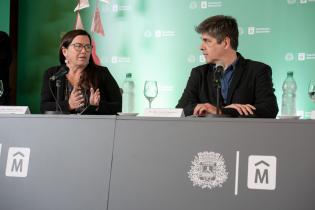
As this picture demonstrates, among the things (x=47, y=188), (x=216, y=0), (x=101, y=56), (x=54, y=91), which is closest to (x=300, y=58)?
(x=216, y=0)

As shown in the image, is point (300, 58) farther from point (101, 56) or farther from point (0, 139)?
point (0, 139)

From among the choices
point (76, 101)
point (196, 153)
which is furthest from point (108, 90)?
point (196, 153)

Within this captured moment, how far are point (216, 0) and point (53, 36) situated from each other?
152 centimetres

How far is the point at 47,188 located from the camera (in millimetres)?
1960

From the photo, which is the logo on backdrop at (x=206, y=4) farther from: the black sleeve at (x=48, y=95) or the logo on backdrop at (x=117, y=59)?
the black sleeve at (x=48, y=95)

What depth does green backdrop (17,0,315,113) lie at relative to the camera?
3938 millimetres

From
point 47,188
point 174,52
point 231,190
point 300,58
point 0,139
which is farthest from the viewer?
point 174,52

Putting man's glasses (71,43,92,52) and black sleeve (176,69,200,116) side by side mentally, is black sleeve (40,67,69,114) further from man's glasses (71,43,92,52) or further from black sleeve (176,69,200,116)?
black sleeve (176,69,200,116)

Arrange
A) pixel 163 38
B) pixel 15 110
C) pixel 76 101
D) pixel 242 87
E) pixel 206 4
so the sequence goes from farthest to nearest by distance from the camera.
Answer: pixel 163 38
pixel 206 4
pixel 242 87
pixel 76 101
pixel 15 110

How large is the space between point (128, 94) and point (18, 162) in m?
2.35

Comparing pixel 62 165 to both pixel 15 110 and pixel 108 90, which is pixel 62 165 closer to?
pixel 15 110

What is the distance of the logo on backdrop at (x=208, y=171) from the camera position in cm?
176

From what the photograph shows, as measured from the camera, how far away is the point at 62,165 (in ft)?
6.46

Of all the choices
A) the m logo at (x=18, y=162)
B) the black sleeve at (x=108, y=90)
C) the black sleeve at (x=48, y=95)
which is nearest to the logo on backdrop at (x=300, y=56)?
the black sleeve at (x=108, y=90)
